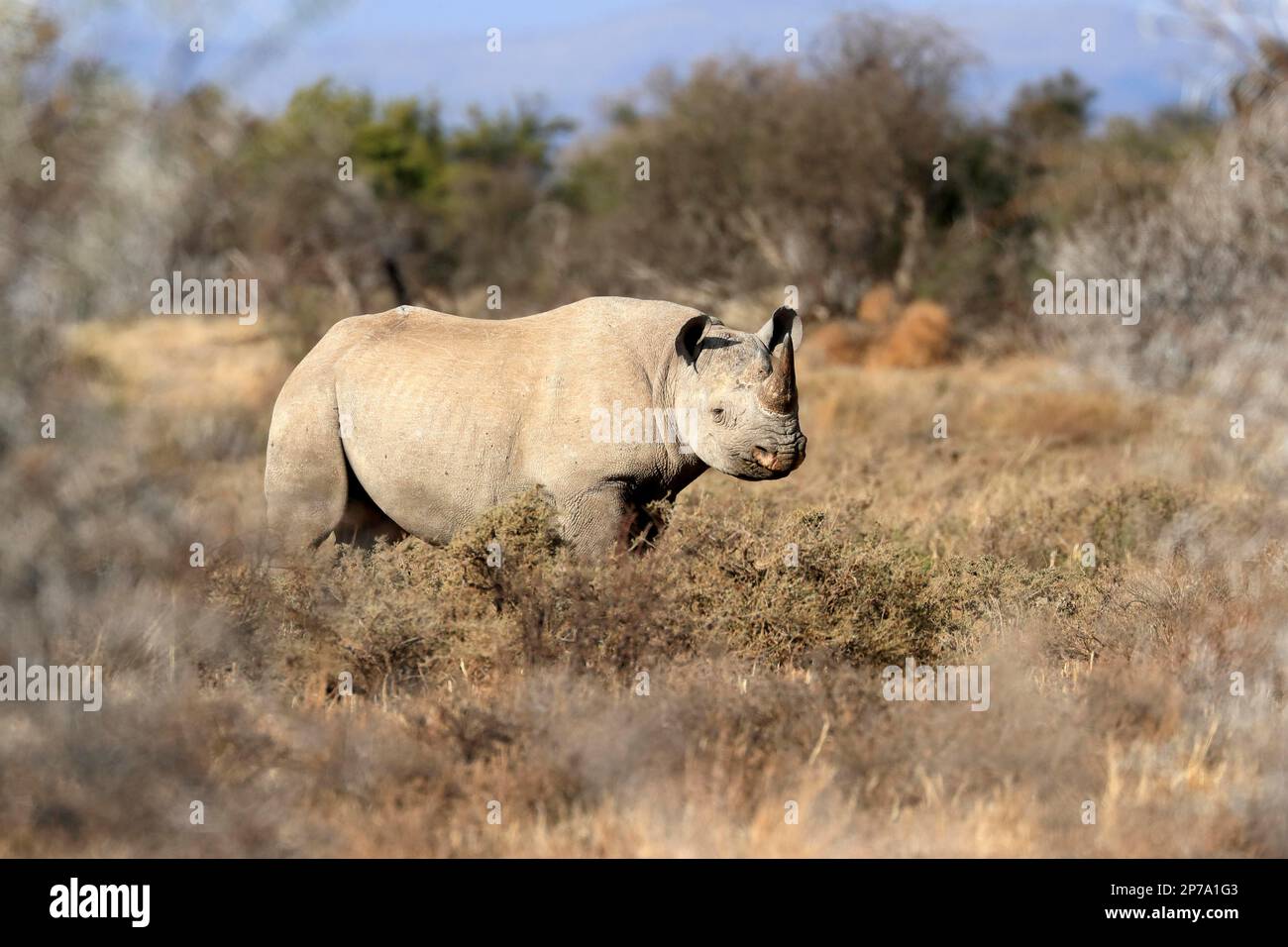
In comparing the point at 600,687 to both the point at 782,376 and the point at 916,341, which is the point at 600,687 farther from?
the point at 916,341

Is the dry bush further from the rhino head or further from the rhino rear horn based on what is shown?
the rhino head

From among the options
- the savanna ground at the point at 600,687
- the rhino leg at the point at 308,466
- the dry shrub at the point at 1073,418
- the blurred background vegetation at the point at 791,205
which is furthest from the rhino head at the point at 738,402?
the blurred background vegetation at the point at 791,205

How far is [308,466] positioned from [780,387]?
258cm

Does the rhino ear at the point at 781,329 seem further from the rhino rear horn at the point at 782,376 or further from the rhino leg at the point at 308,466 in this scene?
the rhino leg at the point at 308,466

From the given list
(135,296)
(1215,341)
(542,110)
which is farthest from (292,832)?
(542,110)

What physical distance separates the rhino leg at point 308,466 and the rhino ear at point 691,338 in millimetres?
1904

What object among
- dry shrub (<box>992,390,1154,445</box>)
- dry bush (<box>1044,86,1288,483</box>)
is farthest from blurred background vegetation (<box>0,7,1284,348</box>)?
dry shrub (<box>992,390,1154,445</box>)

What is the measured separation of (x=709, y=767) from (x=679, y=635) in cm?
157

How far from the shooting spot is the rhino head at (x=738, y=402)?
8.06 meters

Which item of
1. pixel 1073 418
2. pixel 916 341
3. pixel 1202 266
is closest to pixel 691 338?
pixel 1073 418

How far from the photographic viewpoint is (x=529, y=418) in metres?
8.07

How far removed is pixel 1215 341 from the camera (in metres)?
→ 16.6

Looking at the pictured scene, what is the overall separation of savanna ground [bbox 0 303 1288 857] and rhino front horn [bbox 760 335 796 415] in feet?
2.01
